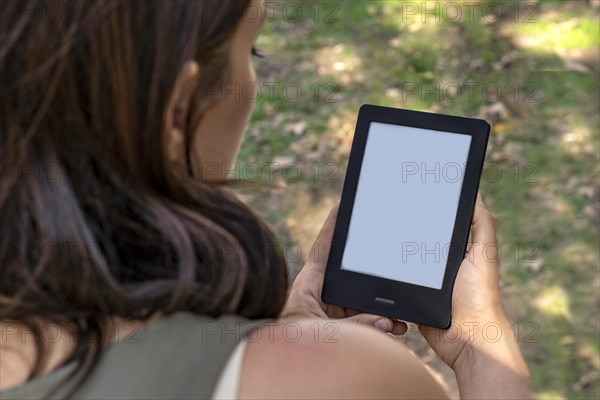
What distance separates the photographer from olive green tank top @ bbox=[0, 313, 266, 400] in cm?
93

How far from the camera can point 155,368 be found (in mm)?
943

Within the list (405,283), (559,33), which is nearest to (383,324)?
(405,283)

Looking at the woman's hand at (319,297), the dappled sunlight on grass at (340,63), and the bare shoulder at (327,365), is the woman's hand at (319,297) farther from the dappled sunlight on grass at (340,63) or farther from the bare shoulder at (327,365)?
the dappled sunlight on grass at (340,63)

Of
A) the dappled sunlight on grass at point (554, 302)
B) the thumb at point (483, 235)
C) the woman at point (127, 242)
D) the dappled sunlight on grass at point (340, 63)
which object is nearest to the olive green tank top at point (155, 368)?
the woman at point (127, 242)

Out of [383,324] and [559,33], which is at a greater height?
[383,324]

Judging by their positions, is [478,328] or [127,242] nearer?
[127,242]

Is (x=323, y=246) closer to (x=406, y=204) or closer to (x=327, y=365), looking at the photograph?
(x=406, y=204)

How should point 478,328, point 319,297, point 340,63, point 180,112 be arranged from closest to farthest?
point 180,112, point 478,328, point 319,297, point 340,63

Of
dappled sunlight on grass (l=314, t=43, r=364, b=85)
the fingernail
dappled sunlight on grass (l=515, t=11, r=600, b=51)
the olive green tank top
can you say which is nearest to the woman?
the olive green tank top

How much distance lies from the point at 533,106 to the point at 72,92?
2.52m

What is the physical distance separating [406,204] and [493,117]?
1.58 metres

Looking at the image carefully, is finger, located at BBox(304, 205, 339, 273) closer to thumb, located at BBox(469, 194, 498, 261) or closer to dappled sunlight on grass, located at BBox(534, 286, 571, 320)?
thumb, located at BBox(469, 194, 498, 261)

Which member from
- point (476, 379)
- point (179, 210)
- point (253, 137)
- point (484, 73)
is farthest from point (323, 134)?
point (179, 210)

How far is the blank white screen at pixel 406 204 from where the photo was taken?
5.31 ft
